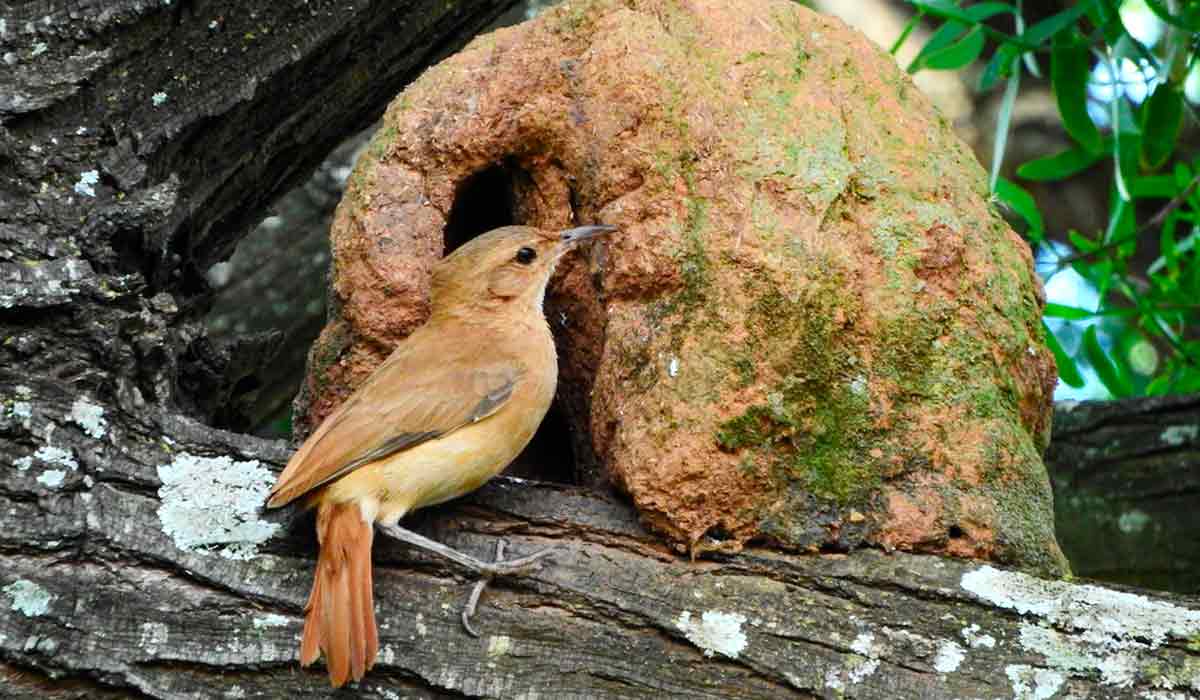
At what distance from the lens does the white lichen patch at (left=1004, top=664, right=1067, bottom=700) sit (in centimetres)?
434

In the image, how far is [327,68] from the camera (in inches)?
220

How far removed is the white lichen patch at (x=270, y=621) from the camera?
4539 millimetres

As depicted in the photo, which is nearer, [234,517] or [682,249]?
[234,517]

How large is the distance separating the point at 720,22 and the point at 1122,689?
Answer: 2.50 metres

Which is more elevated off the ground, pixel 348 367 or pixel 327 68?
pixel 327 68

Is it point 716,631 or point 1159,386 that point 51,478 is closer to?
point 716,631

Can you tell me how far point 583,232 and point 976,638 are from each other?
1841mm

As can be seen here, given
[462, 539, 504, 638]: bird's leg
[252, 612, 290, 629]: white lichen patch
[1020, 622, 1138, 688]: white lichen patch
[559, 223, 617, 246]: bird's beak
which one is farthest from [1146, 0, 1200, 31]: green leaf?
[252, 612, 290, 629]: white lichen patch

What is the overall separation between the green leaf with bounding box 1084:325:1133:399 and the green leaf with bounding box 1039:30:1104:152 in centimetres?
93

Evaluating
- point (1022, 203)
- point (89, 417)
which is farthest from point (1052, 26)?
point (89, 417)

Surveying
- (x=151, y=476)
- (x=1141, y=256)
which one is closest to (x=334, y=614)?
(x=151, y=476)

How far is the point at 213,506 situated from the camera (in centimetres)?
471

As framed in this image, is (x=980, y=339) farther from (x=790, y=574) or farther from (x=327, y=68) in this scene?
(x=327, y=68)

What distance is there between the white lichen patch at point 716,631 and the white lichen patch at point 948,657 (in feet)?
1.71
